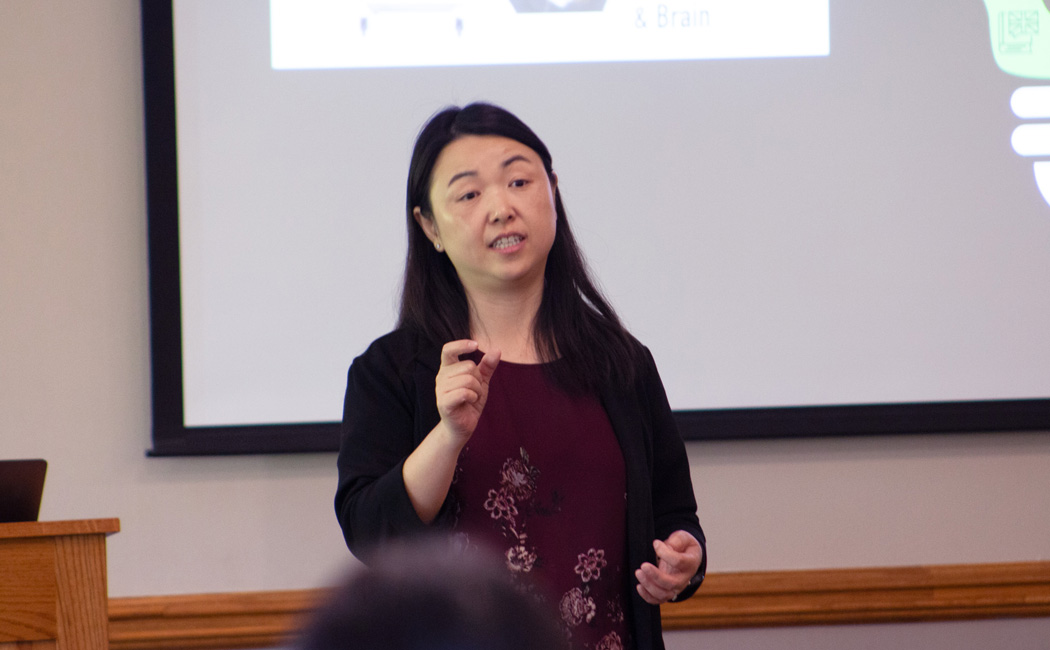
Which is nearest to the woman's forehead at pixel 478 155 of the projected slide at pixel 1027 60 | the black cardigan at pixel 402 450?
the black cardigan at pixel 402 450

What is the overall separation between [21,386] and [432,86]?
1.24 metres

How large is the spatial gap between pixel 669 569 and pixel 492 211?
0.50 m

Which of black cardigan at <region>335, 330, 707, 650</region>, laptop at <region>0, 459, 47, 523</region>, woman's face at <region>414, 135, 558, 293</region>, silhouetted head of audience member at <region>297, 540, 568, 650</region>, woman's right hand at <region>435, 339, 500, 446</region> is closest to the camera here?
silhouetted head of audience member at <region>297, 540, 568, 650</region>

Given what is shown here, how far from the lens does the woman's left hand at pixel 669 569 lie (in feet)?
3.79

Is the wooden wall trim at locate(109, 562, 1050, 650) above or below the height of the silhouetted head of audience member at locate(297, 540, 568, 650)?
below

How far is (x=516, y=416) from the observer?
1289mm

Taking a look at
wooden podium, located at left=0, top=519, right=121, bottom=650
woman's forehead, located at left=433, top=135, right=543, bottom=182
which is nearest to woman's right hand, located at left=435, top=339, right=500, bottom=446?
woman's forehead, located at left=433, top=135, right=543, bottom=182

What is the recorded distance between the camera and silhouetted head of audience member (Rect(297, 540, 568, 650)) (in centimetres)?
35

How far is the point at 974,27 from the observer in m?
2.55

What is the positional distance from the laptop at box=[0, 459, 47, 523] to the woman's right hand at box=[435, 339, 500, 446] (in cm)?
73

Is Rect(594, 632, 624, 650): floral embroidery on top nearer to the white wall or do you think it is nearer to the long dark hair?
the long dark hair

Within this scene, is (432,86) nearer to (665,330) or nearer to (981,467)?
(665,330)

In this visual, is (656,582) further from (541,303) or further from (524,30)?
(524,30)

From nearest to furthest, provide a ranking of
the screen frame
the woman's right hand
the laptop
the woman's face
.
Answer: the woman's right hand
the woman's face
the laptop
the screen frame
